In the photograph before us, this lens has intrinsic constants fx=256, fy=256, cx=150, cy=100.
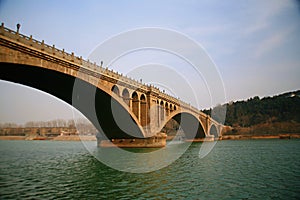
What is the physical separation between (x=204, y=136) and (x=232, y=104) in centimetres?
8815

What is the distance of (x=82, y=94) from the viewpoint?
35.8 m

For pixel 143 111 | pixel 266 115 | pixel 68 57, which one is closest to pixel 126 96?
pixel 143 111

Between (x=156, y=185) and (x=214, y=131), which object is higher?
(x=214, y=131)

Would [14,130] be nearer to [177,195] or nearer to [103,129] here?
[103,129]

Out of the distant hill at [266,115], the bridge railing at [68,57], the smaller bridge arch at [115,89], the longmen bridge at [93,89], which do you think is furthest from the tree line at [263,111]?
the smaller bridge arch at [115,89]

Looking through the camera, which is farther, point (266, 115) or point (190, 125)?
point (266, 115)

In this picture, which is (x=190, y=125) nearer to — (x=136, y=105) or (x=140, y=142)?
(x=140, y=142)

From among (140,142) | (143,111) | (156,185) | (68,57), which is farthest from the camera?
(143,111)

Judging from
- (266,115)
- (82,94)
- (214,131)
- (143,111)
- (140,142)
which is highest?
(266,115)

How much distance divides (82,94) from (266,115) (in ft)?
439

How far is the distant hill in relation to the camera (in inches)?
4951

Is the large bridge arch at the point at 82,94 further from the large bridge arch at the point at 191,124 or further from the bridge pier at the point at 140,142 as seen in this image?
the large bridge arch at the point at 191,124

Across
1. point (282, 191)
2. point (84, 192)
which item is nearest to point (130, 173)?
point (84, 192)

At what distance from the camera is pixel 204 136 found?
92.4 metres
